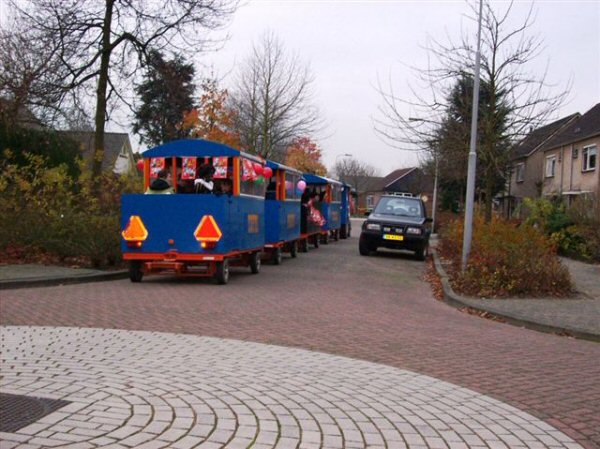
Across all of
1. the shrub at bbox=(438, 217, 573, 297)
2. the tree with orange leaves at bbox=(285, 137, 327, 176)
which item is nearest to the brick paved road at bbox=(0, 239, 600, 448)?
the shrub at bbox=(438, 217, 573, 297)

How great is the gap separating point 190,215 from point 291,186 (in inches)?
276

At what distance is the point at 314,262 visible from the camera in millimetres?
18562

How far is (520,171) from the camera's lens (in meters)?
47.8

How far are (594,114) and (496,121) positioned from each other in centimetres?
2039

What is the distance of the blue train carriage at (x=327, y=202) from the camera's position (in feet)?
87.4

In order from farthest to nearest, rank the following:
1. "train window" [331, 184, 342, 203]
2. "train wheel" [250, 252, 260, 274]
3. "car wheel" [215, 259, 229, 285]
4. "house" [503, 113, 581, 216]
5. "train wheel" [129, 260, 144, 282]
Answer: "house" [503, 113, 581, 216] → "train window" [331, 184, 342, 203] → "train wheel" [250, 252, 260, 274] → "train wheel" [129, 260, 144, 282] → "car wheel" [215, 259, 229, 285]

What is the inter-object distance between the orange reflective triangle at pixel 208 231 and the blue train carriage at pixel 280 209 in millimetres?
3782

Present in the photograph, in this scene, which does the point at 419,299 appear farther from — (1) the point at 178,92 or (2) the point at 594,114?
(2) the point at 594,114

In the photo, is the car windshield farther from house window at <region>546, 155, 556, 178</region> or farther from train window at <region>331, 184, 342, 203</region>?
house window at <region>546, 155, 556, 178</region>

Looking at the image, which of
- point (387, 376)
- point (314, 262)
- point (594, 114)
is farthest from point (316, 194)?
point (594, 114)

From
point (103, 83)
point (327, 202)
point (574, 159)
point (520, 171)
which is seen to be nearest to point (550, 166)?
point (574, 159)

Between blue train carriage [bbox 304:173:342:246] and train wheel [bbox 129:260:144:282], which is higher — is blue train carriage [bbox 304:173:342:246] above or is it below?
above

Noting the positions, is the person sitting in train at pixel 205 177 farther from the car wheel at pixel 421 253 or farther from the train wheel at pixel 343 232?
the train wheel at pixel 343 232

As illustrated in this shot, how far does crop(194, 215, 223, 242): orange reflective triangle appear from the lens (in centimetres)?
1203
